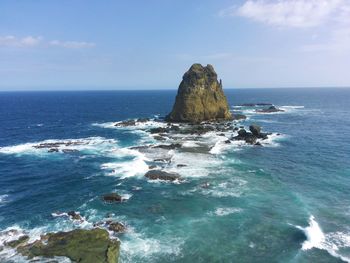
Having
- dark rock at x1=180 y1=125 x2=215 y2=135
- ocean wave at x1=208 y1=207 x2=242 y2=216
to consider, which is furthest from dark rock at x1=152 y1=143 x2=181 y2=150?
ocean wave at x1=208 y1=207 x2=242 y2=216

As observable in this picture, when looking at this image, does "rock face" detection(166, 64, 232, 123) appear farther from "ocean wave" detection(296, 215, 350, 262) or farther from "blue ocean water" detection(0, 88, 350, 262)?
"ocean wave" detection(296, 215, 350, 262)

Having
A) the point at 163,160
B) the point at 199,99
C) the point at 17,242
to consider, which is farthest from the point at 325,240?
the point at 199,99

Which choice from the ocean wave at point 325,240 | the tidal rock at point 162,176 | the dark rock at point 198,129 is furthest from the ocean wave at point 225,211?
the dark rock at point 198,129

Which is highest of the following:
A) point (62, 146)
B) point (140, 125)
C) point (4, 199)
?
point (140, 125)

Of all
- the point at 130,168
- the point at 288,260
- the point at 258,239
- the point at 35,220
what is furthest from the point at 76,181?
the point at 288,260

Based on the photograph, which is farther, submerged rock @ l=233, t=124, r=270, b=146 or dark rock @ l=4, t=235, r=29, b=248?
submerged rock @ l=233, t=124, r=270, b=146

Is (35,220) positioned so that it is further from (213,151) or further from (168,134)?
(168,134)

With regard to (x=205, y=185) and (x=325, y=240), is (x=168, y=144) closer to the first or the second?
(x=205, y=185)
